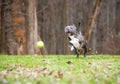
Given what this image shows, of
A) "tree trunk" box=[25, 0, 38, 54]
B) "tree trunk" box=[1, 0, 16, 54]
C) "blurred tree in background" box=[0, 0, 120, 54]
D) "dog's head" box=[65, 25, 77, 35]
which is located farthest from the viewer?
"tree trunk" box=[1, 0, 16, 54]

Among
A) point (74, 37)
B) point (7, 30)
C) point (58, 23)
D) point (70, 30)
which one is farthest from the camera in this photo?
point (58, 23)

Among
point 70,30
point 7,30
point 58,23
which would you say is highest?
point 58,23

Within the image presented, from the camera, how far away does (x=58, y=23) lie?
1916 inches

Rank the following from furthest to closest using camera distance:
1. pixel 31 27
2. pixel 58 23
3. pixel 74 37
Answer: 1. pixel 58 23
2. pixel 31 27
3. pixel 74 37

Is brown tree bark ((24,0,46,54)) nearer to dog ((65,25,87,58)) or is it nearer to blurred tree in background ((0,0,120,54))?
blurred tree in background ((0,0,120,54))

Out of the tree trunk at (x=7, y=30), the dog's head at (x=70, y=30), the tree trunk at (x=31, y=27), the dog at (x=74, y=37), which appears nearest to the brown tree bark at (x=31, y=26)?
the tree trunk at (x=31, y=27)

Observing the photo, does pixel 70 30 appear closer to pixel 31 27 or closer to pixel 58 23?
pixel 31 27

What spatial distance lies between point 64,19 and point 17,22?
8354mm

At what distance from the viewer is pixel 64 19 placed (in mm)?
29609

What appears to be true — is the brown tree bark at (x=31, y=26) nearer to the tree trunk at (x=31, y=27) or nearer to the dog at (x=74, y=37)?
the tree trunk at (x=31, y=27)

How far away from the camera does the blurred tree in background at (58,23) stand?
34.7m

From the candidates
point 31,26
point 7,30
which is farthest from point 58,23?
point 31,26

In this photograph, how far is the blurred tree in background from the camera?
114 ft

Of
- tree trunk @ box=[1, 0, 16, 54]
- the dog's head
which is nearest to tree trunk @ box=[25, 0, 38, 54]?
the dog's head
